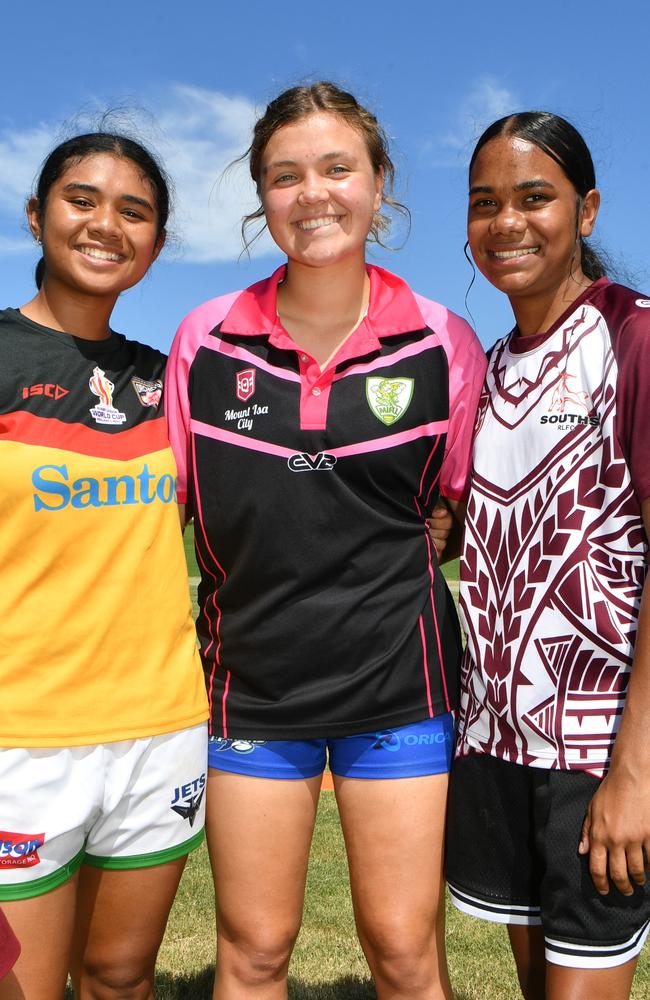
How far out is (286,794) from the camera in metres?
2.59

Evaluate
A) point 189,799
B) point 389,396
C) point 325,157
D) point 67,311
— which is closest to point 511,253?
point 389,396

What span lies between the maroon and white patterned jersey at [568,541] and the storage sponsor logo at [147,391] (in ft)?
3.36

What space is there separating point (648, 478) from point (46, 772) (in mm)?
1689

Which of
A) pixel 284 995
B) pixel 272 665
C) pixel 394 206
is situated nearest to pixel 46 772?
pixel 272 665

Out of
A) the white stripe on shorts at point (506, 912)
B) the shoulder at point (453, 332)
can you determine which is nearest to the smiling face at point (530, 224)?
the shoulder at point (453, 332)

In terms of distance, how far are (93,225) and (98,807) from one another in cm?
167

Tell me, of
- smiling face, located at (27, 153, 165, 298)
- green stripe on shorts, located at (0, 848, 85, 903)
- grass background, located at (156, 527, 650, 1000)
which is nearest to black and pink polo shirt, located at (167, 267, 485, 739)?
smiling face, located at (27, 153, 165, 298)

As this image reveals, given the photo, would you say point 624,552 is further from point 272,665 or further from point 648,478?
point 272,665

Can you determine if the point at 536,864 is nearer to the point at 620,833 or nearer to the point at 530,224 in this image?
the point at 620,833

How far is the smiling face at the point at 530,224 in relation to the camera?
2529mm

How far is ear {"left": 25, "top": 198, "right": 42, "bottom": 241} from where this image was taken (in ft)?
9.25

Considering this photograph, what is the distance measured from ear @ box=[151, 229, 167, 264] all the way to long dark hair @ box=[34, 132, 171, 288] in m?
0.11

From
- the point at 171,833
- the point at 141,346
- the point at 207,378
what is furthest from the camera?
the point at 141,346

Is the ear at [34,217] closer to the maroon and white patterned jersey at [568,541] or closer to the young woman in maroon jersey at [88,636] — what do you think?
the young woman in maroon jersey at [88,636]
